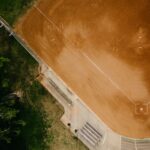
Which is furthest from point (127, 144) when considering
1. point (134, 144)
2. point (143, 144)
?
point (143, 144)

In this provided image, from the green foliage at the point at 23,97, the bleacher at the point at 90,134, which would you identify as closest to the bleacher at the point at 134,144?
the bleacher at the point at 90,134

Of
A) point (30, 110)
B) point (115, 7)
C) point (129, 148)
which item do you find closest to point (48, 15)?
point (115, 7)

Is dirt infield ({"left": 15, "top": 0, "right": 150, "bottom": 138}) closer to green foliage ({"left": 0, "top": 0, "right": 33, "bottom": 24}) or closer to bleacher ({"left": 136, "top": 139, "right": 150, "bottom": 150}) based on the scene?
bleacher ({"left": 136, "top": 139, "right": 150, "bottom": 150})

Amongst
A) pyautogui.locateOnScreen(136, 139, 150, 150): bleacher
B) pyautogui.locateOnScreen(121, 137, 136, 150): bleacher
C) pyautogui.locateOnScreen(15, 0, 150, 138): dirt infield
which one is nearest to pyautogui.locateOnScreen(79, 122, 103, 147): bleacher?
pyautogui.locateOnScreen(15, 0, 150, 138): dirt infield

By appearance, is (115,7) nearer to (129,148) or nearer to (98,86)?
(98,86)

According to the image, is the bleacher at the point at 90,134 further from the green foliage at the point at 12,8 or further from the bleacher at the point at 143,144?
the green foliage at the point at 12,8
